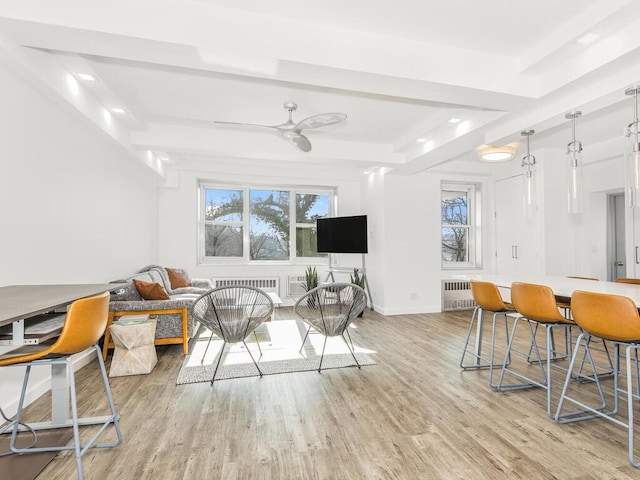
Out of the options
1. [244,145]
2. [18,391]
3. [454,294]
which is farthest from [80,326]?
[454,294]

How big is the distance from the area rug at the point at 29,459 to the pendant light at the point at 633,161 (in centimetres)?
412

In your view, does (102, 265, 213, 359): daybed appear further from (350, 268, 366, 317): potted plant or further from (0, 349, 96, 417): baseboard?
(350, 268, 366, 317): potted plant

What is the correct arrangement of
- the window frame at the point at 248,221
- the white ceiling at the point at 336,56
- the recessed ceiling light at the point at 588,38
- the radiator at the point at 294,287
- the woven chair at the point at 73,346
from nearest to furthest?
the woven chair at the point at 73,346 → the white ceiling at the point at 336,56 → the recessed ceiling light at the point at 588,38 → the window frame at the point at 248,221 → the radiator at the point at 294,287

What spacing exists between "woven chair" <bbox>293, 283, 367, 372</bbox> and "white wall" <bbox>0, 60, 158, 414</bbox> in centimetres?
212

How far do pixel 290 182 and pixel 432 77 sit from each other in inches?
172

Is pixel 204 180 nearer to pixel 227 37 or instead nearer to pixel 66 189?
pixel 66 189

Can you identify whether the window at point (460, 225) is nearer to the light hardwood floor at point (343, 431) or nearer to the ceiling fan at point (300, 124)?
the light hardwood floor at point (343, 431)

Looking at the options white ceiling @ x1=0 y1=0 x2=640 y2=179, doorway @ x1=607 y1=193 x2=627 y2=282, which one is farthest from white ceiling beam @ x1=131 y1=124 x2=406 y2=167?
doorway @ x1=607 y1=193 x2=627 y2=282

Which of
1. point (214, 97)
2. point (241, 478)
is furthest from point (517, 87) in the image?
point (241, 478)

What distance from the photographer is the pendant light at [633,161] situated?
2535 millimetres

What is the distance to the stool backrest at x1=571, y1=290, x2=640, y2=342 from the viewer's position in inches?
77.0

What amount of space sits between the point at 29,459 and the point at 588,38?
427 cm

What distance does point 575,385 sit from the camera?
2969 mm

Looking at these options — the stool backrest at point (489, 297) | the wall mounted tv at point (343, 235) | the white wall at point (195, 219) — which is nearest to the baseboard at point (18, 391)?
the white wall at point (195, 219)
